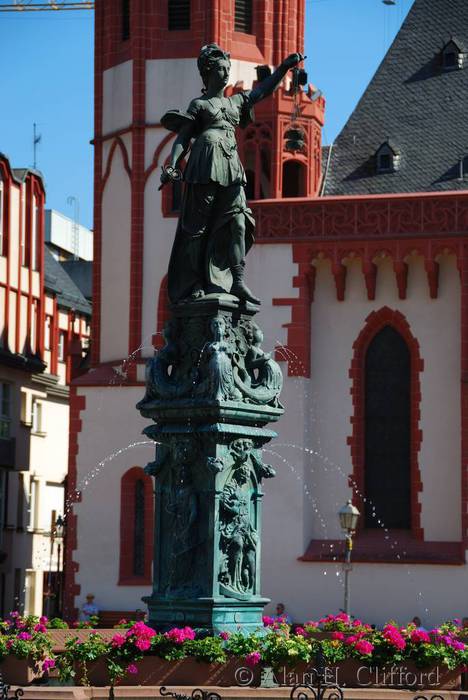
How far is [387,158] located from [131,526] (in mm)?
11263

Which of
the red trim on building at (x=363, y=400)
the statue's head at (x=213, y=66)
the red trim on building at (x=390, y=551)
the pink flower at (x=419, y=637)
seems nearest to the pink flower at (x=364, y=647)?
the pink flower at (x=419, y=637)

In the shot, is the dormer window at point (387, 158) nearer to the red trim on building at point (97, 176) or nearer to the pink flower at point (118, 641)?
the red trim on building at point (97, 176)

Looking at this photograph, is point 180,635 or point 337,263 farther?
point 337,263

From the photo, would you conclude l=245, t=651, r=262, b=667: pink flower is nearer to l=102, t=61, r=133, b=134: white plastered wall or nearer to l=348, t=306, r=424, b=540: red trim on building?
l=348, t=306, r=424, b=540: red trim on building

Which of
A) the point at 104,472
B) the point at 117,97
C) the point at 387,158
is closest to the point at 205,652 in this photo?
the point at 104,472

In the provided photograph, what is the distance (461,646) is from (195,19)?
109 feet

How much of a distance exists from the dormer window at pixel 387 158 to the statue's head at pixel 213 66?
29.4 metres

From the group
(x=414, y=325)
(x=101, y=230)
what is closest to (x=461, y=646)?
(x=414, y=325)

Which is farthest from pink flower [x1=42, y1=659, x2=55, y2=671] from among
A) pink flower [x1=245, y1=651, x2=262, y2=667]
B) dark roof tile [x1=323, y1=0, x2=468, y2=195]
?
dark roof tile [x1=323, y1=0, x2=468, y2=195]

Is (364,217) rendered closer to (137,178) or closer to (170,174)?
(137,178)

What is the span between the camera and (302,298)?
47469 millimetres

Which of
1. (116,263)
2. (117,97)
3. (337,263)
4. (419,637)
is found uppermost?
(117,97)

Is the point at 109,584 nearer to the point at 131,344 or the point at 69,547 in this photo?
the point at 69,547

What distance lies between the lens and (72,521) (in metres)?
49.5
